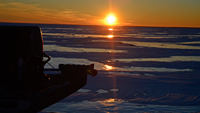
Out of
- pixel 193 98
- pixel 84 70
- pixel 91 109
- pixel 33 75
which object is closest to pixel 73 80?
pixel 84 70

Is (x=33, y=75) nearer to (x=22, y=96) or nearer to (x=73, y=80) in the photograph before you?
A: (x=22, y=96)

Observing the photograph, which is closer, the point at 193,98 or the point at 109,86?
the point at 193,98

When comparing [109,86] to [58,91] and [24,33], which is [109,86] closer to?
[58,91]

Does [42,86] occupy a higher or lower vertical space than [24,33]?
lower

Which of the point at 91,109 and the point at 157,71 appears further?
the point at 157,71

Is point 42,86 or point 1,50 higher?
point 1,50

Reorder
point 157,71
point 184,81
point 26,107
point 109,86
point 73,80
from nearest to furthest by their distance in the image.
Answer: point 26,107 → point 73,80 → point 109,86 → point 184,81 → point 157,71

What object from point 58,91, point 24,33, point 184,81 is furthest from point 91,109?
point 184,81

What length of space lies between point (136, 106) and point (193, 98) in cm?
227

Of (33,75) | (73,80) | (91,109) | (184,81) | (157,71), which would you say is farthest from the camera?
(157,71)

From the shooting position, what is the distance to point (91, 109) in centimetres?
711

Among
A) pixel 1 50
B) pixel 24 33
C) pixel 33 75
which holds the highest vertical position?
pixel 24 33

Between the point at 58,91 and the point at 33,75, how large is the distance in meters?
1.12

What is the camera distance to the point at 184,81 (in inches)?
432
